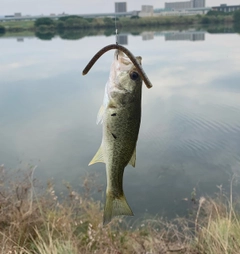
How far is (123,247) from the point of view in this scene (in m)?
4.82

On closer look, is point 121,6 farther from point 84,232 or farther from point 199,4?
point 199,4

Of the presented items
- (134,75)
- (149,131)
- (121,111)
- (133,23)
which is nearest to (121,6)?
(134,75)

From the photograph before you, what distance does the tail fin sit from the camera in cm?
180

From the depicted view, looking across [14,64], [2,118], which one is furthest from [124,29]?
[2,118]

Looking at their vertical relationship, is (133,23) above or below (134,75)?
above

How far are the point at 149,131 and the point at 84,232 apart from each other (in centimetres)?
560

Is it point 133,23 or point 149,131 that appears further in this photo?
point 133,23

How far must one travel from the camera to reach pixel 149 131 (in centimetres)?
1045

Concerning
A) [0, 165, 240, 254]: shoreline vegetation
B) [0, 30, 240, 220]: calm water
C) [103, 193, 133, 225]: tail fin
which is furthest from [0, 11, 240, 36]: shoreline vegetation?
[103, 193, 133, 225]: tail fin

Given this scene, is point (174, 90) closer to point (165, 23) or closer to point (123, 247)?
point (123, 247)

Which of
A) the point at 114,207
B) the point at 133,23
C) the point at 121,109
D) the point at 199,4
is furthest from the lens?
the point at 199,4

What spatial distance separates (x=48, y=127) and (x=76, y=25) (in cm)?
4098

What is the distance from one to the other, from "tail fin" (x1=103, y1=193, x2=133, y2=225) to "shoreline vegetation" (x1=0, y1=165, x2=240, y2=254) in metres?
2.33

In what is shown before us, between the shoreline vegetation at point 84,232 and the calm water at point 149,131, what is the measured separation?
150 centimetres
